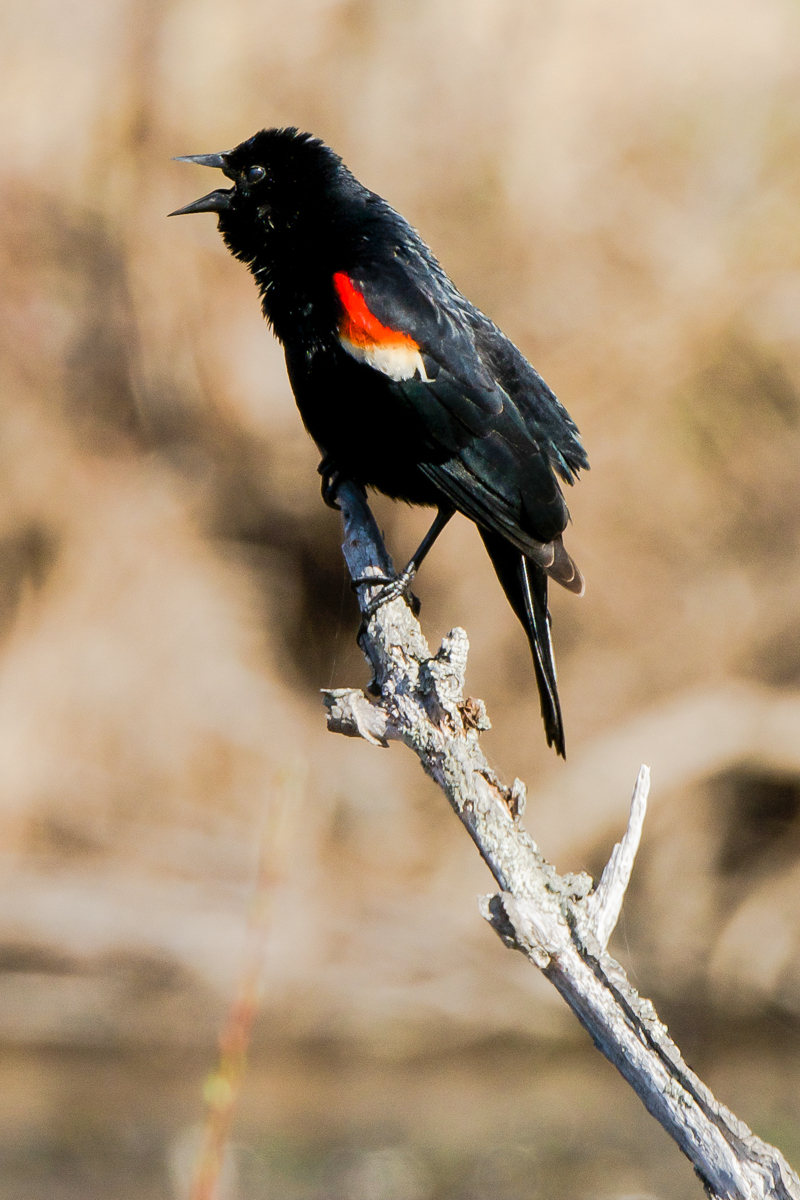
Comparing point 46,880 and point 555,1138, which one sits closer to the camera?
point 555,1138

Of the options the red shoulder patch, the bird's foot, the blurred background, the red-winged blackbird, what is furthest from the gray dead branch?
the blurred background

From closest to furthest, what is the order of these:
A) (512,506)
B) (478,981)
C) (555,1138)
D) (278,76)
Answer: (512,506), (555,1138), (478,981), (278,76)

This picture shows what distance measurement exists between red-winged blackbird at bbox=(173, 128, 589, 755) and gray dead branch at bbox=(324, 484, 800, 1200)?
0.66 meters

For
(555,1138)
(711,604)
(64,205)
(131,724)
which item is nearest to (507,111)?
(64,205)

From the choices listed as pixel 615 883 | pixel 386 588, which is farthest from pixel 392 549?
pixel 615 883

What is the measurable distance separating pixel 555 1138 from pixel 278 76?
5534 millimetres

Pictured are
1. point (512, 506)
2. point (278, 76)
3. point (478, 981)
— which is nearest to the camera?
point (512, 506)

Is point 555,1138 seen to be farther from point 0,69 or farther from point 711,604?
point 0,69

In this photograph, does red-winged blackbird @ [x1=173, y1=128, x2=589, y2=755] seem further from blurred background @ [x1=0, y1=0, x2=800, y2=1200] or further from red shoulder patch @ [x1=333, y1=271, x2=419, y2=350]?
blurred background @ [x1=0, y1=0, x2=800, y2=1200]

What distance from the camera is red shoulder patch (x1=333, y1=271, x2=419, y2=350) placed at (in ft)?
8.96

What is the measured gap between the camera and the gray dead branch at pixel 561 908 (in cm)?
144

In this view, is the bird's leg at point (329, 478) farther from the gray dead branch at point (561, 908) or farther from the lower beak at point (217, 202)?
the gray dead branch at point (561, 908)

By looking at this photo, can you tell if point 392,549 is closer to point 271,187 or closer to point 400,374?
point 271,187

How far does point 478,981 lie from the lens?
245 inches
